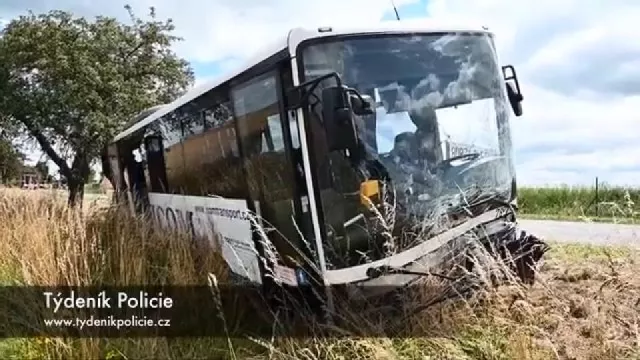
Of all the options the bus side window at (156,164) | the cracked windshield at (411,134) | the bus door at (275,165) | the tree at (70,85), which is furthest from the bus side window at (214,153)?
the tree at (70,85)

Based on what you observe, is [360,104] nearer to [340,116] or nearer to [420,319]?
[340,116]

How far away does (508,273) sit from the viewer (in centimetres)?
529

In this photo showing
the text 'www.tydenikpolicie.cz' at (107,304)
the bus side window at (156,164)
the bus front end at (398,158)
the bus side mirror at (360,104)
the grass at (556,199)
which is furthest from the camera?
the grass at (556,199)

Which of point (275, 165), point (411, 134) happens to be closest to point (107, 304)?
point (275, 165)

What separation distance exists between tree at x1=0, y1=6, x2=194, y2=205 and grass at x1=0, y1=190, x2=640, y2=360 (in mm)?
11178

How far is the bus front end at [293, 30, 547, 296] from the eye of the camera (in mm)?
5547

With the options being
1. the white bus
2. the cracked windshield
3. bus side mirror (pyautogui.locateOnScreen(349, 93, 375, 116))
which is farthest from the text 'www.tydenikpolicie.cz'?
bus side mirror (pyautogui.locateOnScreen(349, 93, 375, 116))

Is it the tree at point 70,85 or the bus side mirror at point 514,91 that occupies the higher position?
the tree at point 70,85

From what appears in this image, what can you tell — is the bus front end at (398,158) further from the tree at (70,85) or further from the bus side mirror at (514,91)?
the tree at (70,85)

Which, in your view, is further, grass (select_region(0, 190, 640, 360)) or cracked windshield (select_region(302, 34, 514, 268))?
cracked windshield (select_region(302, 34, 514, 268))

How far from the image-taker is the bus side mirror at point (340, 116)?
5.16m

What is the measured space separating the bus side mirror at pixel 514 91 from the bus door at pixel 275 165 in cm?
256

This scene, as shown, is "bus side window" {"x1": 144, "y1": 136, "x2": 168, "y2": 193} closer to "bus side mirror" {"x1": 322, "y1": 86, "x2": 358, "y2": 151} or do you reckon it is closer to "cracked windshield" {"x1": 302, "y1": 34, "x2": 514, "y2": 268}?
"cracked windshield" {"x1": 302, "y1": 34, "x2": 514, "y2": 268}

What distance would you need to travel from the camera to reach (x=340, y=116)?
5.14 metres
